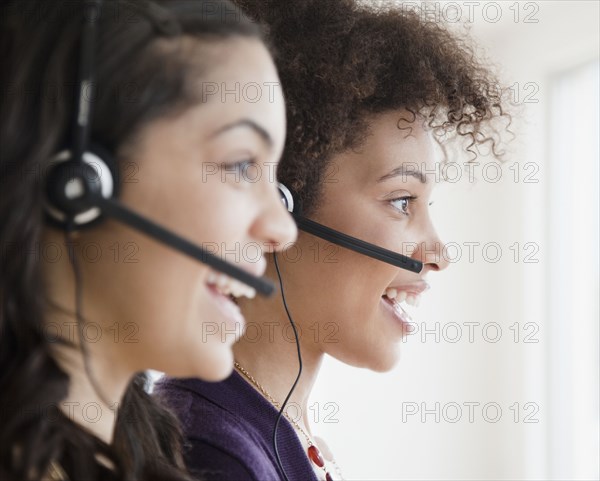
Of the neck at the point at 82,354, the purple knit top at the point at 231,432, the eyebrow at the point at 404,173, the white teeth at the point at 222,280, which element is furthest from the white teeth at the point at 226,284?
the eyebrow at the point at 404,173

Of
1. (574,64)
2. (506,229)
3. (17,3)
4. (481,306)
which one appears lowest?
(17,3)

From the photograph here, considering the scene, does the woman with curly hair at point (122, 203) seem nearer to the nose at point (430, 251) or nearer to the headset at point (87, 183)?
the headset at point (87, 183)

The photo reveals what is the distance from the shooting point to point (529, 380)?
3.02 m

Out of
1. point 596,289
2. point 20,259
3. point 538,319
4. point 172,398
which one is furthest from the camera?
point 538,319

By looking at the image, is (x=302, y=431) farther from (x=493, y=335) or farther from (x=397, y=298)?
(x=493, y=335)

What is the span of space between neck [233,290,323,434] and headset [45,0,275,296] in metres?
0.46

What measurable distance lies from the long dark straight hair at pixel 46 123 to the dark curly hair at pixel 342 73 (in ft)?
1.18

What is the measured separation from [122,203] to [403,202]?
0.59 m

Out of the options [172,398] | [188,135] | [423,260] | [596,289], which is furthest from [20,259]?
[596,289]

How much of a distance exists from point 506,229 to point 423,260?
1876 millimetres

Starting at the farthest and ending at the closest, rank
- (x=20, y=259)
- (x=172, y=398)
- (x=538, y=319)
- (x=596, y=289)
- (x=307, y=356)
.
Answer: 1. (x=538, y=319)
2. (x=596, y=289)
3. (x=307, y=356)
4. (x=172, y=398)
5. (x=20, y=259)

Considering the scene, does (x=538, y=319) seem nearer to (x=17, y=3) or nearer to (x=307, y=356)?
(x=307, y=356)

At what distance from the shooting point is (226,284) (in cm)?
89

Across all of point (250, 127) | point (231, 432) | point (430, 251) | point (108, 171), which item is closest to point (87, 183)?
point (108, 171)
